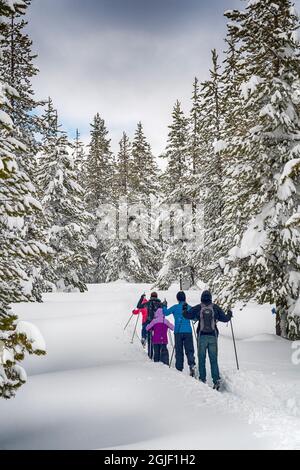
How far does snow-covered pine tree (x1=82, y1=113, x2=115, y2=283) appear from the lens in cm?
4169

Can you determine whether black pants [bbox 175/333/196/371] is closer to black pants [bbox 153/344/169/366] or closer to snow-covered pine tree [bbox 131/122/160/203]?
black pants [bbox 153/344/169/366]

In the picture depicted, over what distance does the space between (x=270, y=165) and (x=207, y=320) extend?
6.12 metres

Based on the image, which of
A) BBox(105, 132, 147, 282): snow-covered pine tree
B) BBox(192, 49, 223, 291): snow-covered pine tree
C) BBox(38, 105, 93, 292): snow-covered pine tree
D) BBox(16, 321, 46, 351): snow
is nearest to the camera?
BBox(16, 321, 46, 351): snow

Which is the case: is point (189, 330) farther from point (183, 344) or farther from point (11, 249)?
point (11, 249)

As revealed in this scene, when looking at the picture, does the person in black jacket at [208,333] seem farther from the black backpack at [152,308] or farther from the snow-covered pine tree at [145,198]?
the snow-covered pine tree at [145,198]

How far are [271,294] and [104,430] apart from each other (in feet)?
26.4

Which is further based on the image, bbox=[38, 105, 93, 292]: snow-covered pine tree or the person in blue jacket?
bbox=[38, 105, 93, 292]: snow-covered pine tree

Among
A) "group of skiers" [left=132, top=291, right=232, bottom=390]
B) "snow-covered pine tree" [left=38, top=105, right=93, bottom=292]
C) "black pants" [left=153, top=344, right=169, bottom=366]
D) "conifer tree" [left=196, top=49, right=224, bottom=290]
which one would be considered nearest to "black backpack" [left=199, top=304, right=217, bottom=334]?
"group of skiers" [left=132, top=291, right=232, bottom=390]

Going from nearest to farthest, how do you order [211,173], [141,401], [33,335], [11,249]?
[33,335] < [141,401] < [11,249] < [211,173]

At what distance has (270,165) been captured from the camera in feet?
45.3

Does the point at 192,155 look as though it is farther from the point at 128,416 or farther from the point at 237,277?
the point at 128,416

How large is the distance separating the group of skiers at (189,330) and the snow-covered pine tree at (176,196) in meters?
15.9

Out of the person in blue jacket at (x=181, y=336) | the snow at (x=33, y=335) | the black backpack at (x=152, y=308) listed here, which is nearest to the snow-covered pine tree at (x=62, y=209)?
the black backpack at (x=152, y=308)

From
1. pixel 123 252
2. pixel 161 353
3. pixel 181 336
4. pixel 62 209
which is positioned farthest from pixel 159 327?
pixel 123 252
